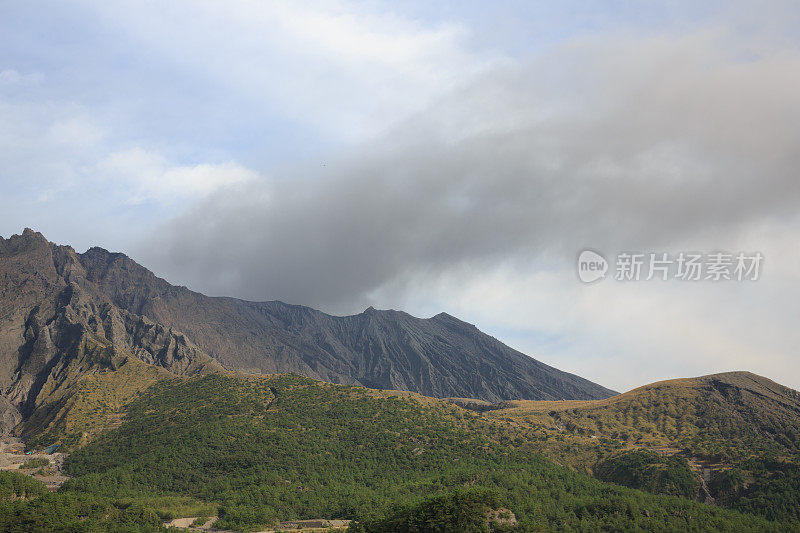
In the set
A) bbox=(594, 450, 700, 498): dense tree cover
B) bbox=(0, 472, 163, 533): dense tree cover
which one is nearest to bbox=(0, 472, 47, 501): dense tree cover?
bbox=(0, 472, 163, 533): dense tree cover

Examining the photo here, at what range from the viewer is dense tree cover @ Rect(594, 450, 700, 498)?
14412 cm

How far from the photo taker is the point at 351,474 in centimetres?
16038

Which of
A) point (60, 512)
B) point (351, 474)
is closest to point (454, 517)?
point (351, 474)

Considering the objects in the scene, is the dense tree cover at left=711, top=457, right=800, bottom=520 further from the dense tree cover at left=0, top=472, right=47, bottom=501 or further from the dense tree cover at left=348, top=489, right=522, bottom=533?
the dense tree cover at left=0, top=472, right=47, bottom=501

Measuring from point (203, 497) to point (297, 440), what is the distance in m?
37.3

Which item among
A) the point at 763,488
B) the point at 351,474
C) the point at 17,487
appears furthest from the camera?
the point at 351,474

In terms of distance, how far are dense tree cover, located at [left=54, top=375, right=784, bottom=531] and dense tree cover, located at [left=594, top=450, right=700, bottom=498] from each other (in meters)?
15.4

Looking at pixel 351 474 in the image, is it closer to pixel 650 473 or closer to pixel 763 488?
pixel 650 473

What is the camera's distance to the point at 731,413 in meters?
196

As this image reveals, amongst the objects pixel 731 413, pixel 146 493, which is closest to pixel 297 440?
pixel 146 493

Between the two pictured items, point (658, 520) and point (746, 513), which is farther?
point (746, 513)

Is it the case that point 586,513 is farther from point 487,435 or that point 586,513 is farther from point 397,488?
point 487,435

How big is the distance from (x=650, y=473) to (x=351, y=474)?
3371 inches

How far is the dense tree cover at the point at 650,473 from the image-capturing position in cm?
14412
